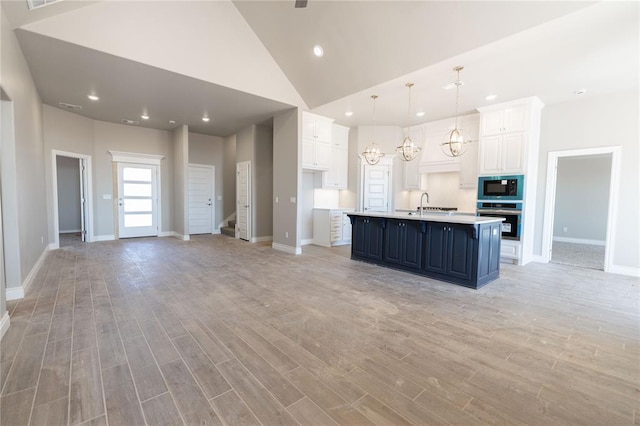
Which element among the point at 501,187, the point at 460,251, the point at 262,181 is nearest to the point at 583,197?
the point at 501,187

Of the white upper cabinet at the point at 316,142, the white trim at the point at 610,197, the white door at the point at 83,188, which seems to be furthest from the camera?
the white door at the point at 83,188

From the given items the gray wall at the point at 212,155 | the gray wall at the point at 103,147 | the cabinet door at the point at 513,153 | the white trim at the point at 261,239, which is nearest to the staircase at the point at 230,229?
the gray wall at the point at 212,155

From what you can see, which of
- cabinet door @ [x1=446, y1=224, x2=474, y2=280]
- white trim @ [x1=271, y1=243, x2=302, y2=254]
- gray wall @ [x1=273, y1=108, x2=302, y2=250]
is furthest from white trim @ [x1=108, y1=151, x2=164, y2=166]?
cabinet door @ [x1=446, y1=224, x2=474, y2=280]

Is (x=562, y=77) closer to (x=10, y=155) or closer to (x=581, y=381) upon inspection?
(x=581, y=381)

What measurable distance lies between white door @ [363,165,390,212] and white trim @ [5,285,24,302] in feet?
20.7

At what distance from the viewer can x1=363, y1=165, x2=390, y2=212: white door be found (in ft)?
24.0

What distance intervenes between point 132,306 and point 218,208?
6.27 meters

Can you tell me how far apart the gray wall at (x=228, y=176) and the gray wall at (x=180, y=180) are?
57.4 inches

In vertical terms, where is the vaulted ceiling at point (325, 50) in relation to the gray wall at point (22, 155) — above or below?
above

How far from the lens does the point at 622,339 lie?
2488 mm

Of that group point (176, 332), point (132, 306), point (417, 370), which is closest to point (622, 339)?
point (417, 370)

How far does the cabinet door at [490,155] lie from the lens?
17.9ft

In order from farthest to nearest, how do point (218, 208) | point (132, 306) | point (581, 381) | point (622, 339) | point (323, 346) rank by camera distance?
point (218, 208)
point (132, 306)
point (622, 339)
point (323, 346)
point (581, 381)

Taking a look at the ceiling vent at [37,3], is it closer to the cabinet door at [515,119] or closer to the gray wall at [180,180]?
the gray wall at [180,180]
